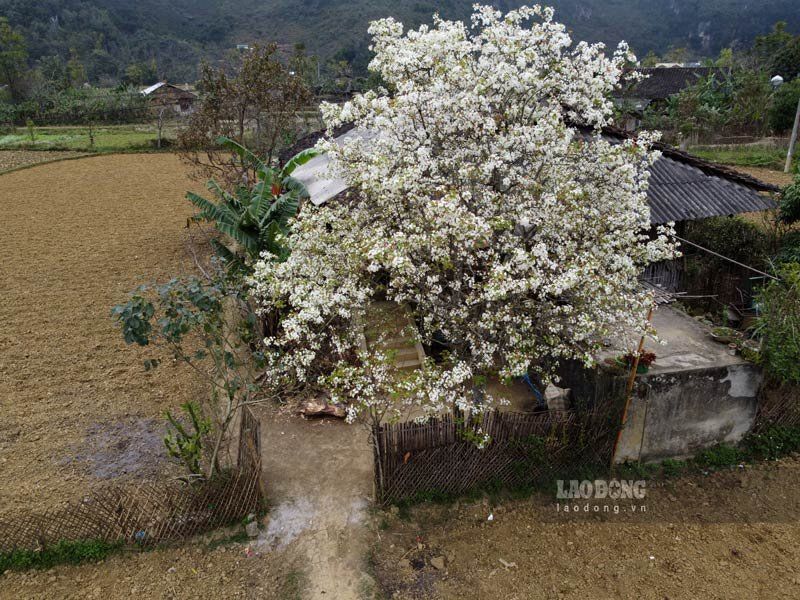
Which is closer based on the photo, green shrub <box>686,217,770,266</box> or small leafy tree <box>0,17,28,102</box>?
green shrub <box>686,217,770,266</box>

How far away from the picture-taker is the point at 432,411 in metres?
6.39

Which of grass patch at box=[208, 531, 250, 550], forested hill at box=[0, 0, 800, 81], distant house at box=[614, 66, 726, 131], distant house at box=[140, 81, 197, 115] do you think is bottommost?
grass patch at box=[208, 531, 250, 550]

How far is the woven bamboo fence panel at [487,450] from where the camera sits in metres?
6.84

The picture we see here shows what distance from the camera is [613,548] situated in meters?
6.56

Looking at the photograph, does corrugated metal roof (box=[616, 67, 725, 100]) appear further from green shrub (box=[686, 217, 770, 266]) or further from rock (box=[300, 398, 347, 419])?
rock (box=[300, 398, 347, 419])

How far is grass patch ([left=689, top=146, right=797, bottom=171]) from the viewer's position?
25198 mm

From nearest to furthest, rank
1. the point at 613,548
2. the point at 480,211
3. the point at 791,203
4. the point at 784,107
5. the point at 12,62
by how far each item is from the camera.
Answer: the point at 480,211 → the point at 613,548 → the point at 791,203 → the point at 784,107 → the point at 12,62

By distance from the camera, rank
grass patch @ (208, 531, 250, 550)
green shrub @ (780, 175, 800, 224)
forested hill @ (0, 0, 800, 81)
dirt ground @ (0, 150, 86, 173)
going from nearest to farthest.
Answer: grass patch @ (208, 531, 250, 550) < green shrub @ (780, 175, 800, 224) < dirt ground @ (0, 150, 86, 173) < forested hill @ (0, 0, 800, 81)

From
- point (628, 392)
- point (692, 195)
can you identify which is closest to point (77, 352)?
point (628, 392)

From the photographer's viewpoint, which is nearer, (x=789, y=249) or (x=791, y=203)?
(x=789, y=249)

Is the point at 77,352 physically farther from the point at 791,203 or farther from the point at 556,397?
the point at 791,203

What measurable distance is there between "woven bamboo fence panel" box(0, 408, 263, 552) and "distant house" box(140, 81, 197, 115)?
4369 centimetres

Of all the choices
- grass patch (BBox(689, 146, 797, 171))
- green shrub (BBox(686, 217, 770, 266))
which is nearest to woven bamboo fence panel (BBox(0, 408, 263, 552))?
green shrub (BBox(686, 217, 770, 266))

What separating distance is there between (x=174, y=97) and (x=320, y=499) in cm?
4591
